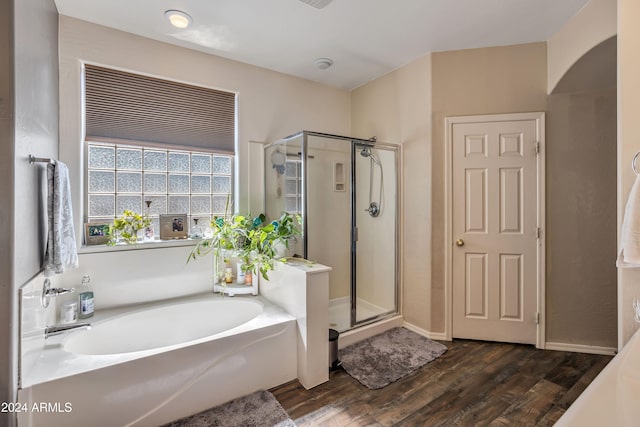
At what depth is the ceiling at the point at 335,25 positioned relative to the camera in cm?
197

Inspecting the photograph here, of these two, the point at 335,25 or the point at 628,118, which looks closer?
the point at 628,118

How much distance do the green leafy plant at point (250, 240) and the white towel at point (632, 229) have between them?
1876 mm

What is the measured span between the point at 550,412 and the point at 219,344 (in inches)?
78.3

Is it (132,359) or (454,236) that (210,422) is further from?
(454,236)

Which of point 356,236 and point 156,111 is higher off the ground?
point 156,111

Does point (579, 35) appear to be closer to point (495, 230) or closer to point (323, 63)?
point (495, 230)

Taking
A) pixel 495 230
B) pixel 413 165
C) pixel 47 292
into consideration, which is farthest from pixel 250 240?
pixel 495 230

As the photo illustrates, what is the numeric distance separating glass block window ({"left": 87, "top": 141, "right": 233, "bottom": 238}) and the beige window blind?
0.35 ft

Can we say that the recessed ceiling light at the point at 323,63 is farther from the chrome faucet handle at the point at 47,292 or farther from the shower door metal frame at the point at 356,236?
the chrome faucet handle at the point at 47,292

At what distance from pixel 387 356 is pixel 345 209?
4.27ft

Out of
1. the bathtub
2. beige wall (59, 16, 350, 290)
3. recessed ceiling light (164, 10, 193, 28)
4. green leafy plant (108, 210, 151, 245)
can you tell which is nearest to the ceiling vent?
recessed ceiling light (164, 10, 193, 28)

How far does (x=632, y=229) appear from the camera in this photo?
1.21 metres

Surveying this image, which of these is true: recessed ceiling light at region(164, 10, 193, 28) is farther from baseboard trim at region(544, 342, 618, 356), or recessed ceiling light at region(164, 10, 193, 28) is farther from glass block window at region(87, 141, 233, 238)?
baseboard trim at region(544, 342, 618, 356)

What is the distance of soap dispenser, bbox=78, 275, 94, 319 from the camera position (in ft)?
6.68
